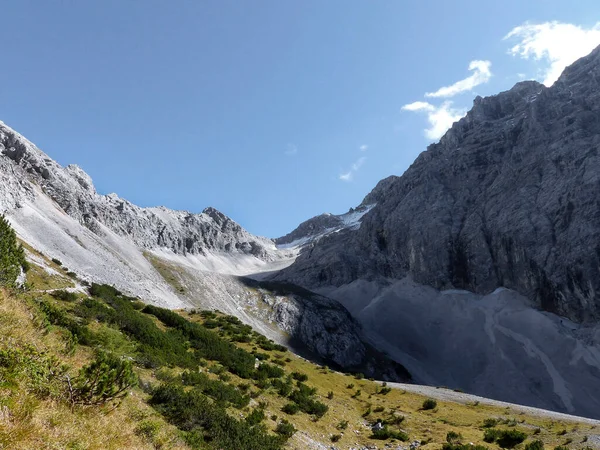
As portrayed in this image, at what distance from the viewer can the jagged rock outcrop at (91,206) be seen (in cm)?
7912

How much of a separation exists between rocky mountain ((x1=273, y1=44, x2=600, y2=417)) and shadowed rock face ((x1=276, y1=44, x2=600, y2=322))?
43 cm

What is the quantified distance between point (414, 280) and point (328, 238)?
57.0 meters

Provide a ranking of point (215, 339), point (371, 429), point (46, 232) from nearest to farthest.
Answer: point (371, 429) → point (215, 339) → point (46, 232)

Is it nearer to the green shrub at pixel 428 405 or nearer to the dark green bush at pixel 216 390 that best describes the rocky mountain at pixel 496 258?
the green shrub at pixel 428 405

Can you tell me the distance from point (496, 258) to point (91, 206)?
12282 cm

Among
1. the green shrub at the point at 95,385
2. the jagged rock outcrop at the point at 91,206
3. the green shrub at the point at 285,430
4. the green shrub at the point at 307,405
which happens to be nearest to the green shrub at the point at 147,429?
the green shrub at the point at 95,385

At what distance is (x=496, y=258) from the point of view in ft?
395

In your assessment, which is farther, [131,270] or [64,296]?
[131,270]

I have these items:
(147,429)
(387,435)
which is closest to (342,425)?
(387,435)

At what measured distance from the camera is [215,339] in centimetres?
3128

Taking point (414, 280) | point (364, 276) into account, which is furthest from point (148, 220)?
point (414, 280)

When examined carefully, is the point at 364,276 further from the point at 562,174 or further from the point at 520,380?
the point at 562,174

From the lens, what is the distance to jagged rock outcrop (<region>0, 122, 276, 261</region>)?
7912 centimetres

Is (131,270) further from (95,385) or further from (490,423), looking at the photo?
(95,385)
